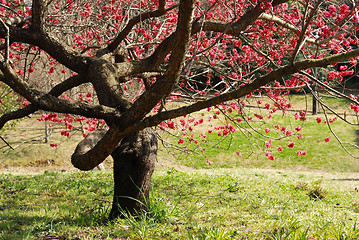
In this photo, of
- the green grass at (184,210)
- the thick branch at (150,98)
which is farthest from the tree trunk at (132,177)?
the thick branch at (150,98)

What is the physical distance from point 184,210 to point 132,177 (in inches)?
39.3

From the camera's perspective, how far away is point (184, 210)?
454cm

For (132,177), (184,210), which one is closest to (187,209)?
(184,210)

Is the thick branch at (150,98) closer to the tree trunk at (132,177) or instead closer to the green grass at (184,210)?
the tree trunk at (132,177)

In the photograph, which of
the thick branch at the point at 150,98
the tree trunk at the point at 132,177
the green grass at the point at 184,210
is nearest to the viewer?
the thick branch at the point at 150,98

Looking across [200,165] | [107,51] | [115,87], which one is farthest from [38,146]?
[115,87]

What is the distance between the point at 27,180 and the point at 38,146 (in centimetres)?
943

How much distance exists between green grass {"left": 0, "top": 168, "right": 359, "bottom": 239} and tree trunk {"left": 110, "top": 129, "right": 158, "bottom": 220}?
16cm

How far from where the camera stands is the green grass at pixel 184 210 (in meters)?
3.57

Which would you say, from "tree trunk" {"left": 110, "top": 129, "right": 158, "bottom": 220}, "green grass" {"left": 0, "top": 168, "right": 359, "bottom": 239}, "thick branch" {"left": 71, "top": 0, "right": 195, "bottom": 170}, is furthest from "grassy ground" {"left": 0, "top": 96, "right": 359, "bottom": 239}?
"thick branch" {"left": 71, "top": 0, "right": 195, "bottom": 170}

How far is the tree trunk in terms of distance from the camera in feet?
13.2

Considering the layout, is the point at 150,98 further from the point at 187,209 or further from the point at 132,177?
the point at 187,209

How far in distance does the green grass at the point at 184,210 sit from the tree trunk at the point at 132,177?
16cm

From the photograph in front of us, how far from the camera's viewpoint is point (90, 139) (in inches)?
170
